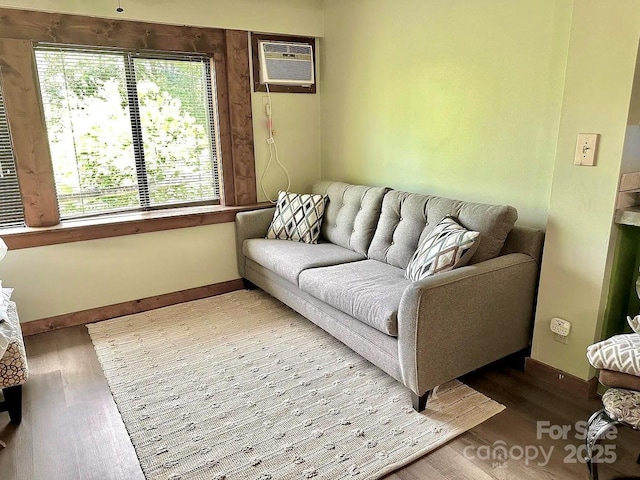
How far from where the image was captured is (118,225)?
311cm

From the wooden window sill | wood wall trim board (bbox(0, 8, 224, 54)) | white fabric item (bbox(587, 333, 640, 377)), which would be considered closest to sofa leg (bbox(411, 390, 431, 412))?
white fabric item (bbox(587, 333, 640, 377))

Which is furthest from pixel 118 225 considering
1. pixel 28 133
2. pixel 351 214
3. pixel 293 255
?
pixel 351 214

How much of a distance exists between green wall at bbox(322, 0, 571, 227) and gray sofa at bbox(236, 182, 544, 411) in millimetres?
269

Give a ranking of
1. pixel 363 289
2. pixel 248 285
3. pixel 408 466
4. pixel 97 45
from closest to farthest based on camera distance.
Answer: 1. pixel 408 466
2. pixel 363 289
3. pixel 97 45
4. pixel 248 285

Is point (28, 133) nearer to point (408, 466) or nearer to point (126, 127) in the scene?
point (126, 127)

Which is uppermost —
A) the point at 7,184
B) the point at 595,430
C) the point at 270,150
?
the point at 270,150

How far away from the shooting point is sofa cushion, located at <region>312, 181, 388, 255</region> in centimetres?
311

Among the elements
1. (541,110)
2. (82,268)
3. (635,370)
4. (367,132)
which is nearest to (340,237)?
(367,132)

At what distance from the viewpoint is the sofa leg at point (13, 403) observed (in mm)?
2035

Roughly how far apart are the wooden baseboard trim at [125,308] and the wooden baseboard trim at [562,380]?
2307mm

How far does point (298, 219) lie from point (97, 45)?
1.82 m

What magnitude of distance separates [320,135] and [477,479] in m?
3.09

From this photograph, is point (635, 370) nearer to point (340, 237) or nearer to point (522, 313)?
point (522, 313)

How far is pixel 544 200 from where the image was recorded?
7.91 feet
